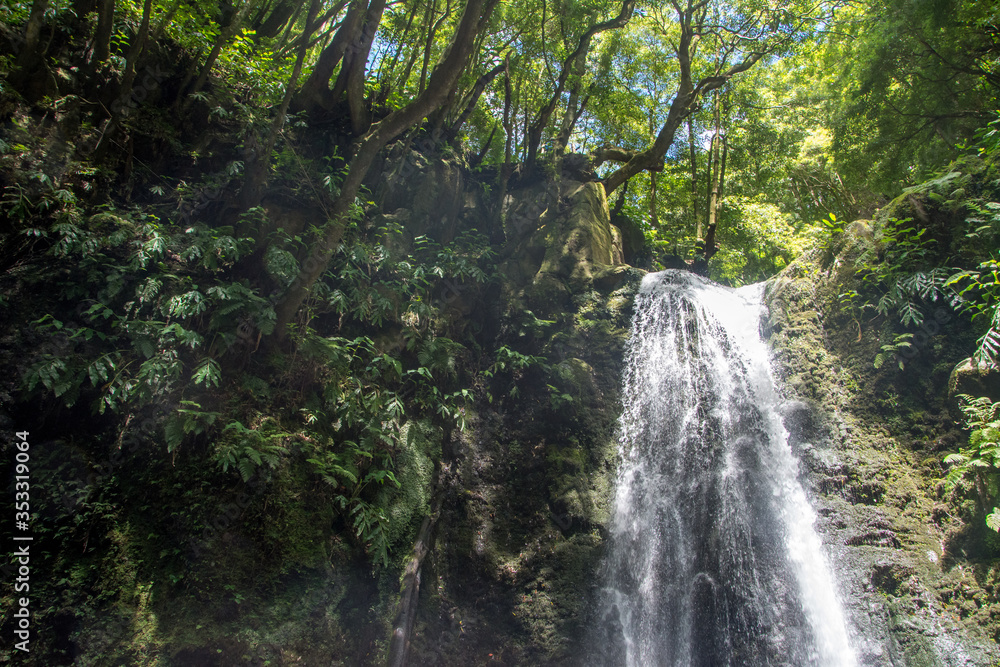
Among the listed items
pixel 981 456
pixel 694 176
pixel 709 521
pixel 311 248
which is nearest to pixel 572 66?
pixel 694 176

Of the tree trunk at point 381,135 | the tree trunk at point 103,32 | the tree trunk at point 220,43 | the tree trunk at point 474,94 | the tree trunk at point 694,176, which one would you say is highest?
the tree trunk at point 694,176

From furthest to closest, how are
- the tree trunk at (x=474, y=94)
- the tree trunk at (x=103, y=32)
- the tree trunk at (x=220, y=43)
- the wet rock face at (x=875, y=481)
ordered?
1. the tree trunk at (x=474, y=94)
2. the tree trunk at (x=220, y=43)
3. the tree trunk at (x=103, y=32)
4. the wet rock face at (x=875, y=481)

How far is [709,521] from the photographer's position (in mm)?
6086

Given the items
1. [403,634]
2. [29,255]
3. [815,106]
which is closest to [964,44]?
[815,106]

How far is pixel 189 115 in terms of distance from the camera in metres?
7.12

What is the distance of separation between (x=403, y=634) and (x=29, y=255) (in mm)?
5658

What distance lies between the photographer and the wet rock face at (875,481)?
4680 mm

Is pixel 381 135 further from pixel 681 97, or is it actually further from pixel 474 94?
pixel 681 97

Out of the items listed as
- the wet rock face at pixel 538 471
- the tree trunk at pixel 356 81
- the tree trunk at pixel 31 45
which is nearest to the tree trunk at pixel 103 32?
the tree trunk at pixel 31 45

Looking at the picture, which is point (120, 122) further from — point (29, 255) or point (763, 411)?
point (763, 411)

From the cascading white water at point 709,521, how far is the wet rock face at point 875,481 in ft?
0.89

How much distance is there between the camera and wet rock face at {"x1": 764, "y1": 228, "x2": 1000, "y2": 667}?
4.68 meters

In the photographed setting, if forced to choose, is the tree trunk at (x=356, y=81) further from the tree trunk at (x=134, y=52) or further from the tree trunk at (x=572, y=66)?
the tree trunk at (x=572, y=66)

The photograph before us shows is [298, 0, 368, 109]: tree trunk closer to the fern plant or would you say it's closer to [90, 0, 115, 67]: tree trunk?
[90, 0, 115, 67]: tree trunk
